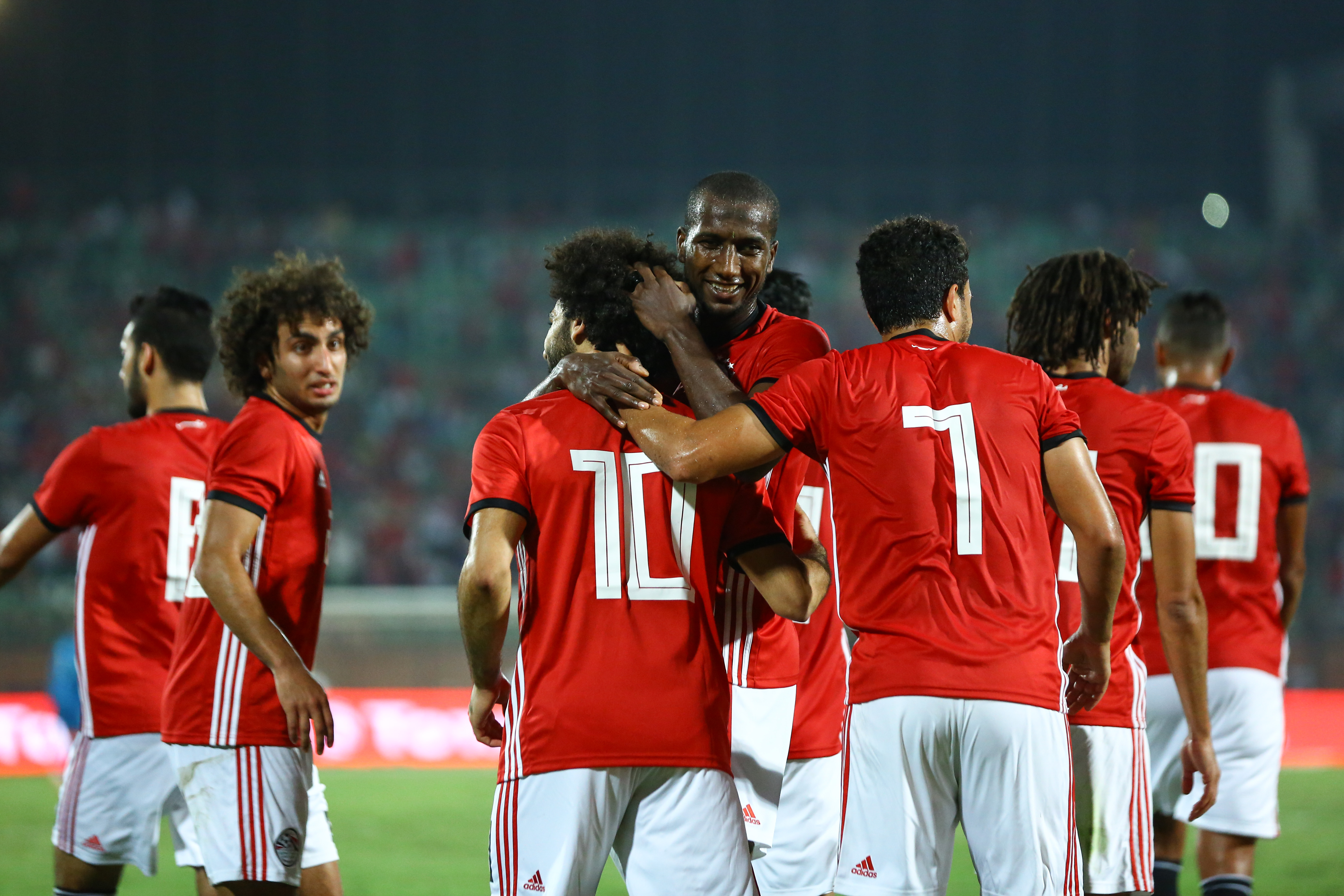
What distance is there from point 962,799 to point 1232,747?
2.60 m

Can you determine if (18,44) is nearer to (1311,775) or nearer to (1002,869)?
(1311,775)

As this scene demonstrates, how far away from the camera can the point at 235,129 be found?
24.5 metres

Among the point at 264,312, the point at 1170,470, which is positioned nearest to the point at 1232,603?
the point at 1170,470

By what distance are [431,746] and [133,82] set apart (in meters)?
16.6

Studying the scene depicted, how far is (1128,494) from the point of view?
12.9ft

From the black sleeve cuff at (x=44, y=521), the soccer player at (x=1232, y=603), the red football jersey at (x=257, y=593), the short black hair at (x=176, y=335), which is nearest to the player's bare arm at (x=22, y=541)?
the black sleeve cuff at (x=44, y=521)

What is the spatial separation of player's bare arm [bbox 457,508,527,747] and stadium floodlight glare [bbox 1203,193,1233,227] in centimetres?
2302

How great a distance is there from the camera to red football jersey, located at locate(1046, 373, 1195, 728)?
12.7 ft

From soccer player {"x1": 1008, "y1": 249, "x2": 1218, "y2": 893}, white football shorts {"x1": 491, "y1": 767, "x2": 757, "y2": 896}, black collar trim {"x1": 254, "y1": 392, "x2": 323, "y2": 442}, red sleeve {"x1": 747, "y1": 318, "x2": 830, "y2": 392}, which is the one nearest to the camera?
white football shorts {"x1": 491, "y1": 767, "x2": 757, "y2": 896}

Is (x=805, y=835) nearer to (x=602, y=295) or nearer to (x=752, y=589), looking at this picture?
(x=752, y=589)

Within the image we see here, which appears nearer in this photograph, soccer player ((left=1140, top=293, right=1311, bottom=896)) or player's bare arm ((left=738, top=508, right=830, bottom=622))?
player's bare arm ((left=738, top=508, right=830, bottom=622))

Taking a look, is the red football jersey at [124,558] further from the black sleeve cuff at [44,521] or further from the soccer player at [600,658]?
the soccer player at [600,658]

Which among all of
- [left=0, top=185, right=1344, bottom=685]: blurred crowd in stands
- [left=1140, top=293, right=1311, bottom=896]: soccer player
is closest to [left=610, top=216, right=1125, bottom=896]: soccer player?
[left=1140, top=293, right=1311, bottom=896]: soccer player

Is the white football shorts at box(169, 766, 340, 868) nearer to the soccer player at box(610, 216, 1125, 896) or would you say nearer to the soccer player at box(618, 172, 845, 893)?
the soccer player at box(618, 172, 845, 893)
